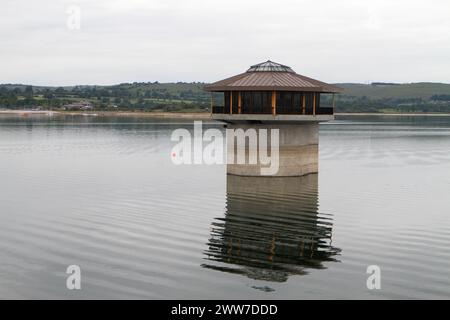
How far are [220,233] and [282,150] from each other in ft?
58.0

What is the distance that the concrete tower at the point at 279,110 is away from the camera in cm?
4753

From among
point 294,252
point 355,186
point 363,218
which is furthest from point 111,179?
point 294,252

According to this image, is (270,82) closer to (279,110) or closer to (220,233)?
(279,110)

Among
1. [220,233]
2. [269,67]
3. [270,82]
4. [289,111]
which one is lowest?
[220,233]

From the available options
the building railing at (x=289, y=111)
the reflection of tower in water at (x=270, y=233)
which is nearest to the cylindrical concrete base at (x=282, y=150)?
the building railing at (x=289, y=111)

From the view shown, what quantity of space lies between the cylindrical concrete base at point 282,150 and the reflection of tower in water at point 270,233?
167cm

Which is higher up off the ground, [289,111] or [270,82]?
[270,82]

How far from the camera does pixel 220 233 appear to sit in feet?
106

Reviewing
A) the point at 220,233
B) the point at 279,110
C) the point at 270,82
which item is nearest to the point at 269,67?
the point at 270,82

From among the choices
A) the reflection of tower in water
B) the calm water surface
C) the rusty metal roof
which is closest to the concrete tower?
the rusty metal roof

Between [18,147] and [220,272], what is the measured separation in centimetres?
6616

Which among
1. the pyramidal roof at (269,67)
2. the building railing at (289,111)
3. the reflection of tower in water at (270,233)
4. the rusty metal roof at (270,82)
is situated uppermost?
the pyramidal roof at (269,67)

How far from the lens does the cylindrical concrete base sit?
4862cm

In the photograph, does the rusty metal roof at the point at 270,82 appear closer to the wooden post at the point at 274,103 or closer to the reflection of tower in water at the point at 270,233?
the wooden post at the point at 274,103
